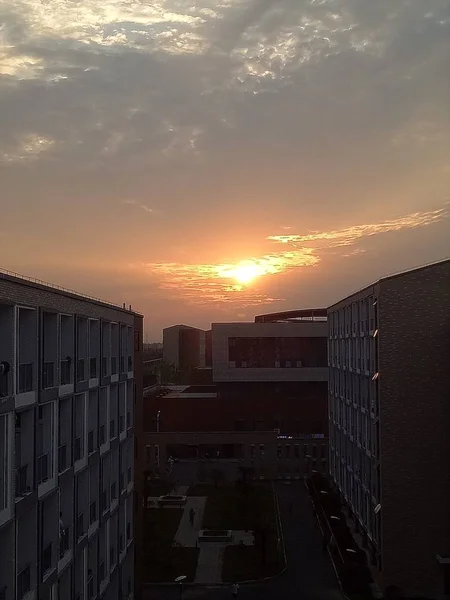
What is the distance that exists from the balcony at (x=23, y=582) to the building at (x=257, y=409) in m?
27.8

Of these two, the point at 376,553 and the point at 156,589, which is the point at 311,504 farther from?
the point at 156,589

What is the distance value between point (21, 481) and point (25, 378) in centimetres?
166

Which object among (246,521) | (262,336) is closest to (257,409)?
(262,336)

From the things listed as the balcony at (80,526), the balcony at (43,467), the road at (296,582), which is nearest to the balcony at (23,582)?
the balcony at (43,467)

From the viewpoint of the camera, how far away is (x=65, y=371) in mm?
13617

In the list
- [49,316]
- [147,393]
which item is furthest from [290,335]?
[49,316]

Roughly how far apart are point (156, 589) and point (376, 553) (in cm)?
704

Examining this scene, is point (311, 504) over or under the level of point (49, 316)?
under

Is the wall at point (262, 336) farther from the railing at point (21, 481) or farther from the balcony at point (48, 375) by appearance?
the railing at point (21, 481)

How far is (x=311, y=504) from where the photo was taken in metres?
33.1

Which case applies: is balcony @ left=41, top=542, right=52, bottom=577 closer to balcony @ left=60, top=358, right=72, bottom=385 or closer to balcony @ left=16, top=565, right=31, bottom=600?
balcony @ left=16, top=565, right=31, bottom=600

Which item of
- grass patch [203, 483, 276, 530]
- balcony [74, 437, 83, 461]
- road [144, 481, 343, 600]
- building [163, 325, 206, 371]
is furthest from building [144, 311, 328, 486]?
building [163, 325, 206, 371]

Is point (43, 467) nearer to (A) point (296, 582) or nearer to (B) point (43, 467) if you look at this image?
(B) point (43, 467)

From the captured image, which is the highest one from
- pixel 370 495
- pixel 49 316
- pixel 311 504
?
pixel 49 316
